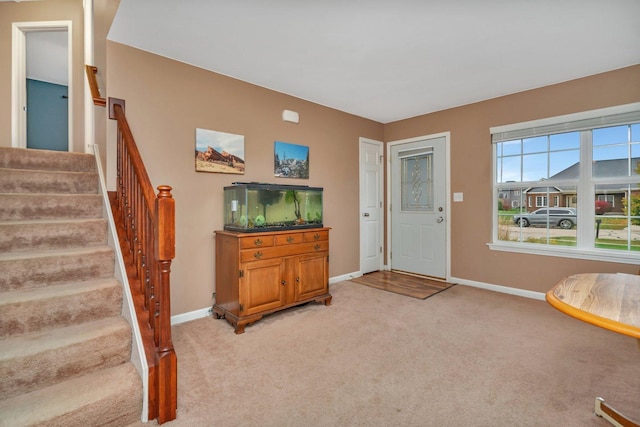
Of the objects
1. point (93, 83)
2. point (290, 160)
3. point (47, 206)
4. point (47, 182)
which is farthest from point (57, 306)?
point (290, 160)

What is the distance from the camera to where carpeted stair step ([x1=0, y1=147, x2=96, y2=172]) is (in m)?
2.39

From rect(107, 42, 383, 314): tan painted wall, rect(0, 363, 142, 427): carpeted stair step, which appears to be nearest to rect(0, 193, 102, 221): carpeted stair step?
rect(107, 42, 383, 314): tan painted wall

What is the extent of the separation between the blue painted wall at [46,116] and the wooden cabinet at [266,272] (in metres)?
3.71

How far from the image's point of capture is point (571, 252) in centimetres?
317

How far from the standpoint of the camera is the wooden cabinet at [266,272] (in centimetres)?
259

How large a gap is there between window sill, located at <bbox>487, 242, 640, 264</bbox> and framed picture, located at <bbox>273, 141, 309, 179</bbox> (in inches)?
98.2

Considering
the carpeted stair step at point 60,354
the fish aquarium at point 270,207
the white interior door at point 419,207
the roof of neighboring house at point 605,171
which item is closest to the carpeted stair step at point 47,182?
the fish aquarium at point 270,207

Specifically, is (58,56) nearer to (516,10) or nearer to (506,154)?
(516,10)

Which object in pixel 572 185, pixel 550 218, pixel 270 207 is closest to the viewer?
pixel 270 207

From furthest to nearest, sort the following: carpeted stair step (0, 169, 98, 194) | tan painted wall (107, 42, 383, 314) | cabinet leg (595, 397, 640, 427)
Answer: tan painted wall (107, 42, 383, 314), carpeted stair step (0, 169, 98, 194), cabinet leg (595, 397, 640, 427)

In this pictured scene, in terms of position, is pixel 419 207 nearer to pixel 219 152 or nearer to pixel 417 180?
pixel 417 180

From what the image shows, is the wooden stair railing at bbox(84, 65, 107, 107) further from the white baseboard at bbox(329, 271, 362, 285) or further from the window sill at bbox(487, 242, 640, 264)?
the window sill at bbox(487, 242, 640, 264)

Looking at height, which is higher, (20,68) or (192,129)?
(20,68)

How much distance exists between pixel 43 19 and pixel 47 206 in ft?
9.32
